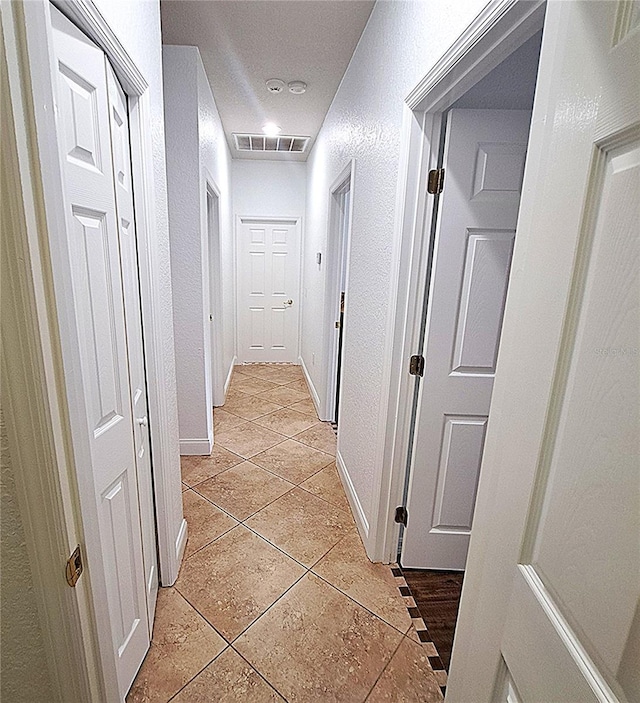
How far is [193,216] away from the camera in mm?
2535

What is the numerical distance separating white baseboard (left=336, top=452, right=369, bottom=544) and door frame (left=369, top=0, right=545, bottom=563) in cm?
11

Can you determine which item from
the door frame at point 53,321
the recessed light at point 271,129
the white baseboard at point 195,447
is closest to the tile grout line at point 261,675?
the door frame at point 53,321

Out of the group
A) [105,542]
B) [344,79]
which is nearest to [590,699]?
[105,542]

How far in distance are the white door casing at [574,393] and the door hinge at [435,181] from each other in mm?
862

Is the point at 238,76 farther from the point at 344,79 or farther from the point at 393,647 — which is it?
the point at 393,647

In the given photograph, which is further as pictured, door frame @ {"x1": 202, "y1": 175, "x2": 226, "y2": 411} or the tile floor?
door frame @ {"x1": 202, "y1": 175, "x2": 226, "y2": 411}

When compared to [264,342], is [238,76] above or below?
above

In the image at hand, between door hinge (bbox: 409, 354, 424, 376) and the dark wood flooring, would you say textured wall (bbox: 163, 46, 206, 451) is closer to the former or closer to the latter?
door hinge (bbox: 409, 354, 424, 376)

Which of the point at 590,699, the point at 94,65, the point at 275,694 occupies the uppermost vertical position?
the point at 94,65

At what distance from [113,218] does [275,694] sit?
5.34 feet

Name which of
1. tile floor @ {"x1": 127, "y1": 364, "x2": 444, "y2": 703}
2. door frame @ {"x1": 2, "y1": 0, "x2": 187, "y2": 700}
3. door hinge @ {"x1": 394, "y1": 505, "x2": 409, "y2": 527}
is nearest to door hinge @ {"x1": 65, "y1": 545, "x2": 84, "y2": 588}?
door frame @ {"x1": 2, "y1": 0, "x2": 187, "y2": 700}

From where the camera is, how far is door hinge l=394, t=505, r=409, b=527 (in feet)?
6.19

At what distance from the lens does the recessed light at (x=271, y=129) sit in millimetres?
3652

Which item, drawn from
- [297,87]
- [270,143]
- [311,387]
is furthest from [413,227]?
[270,143]
